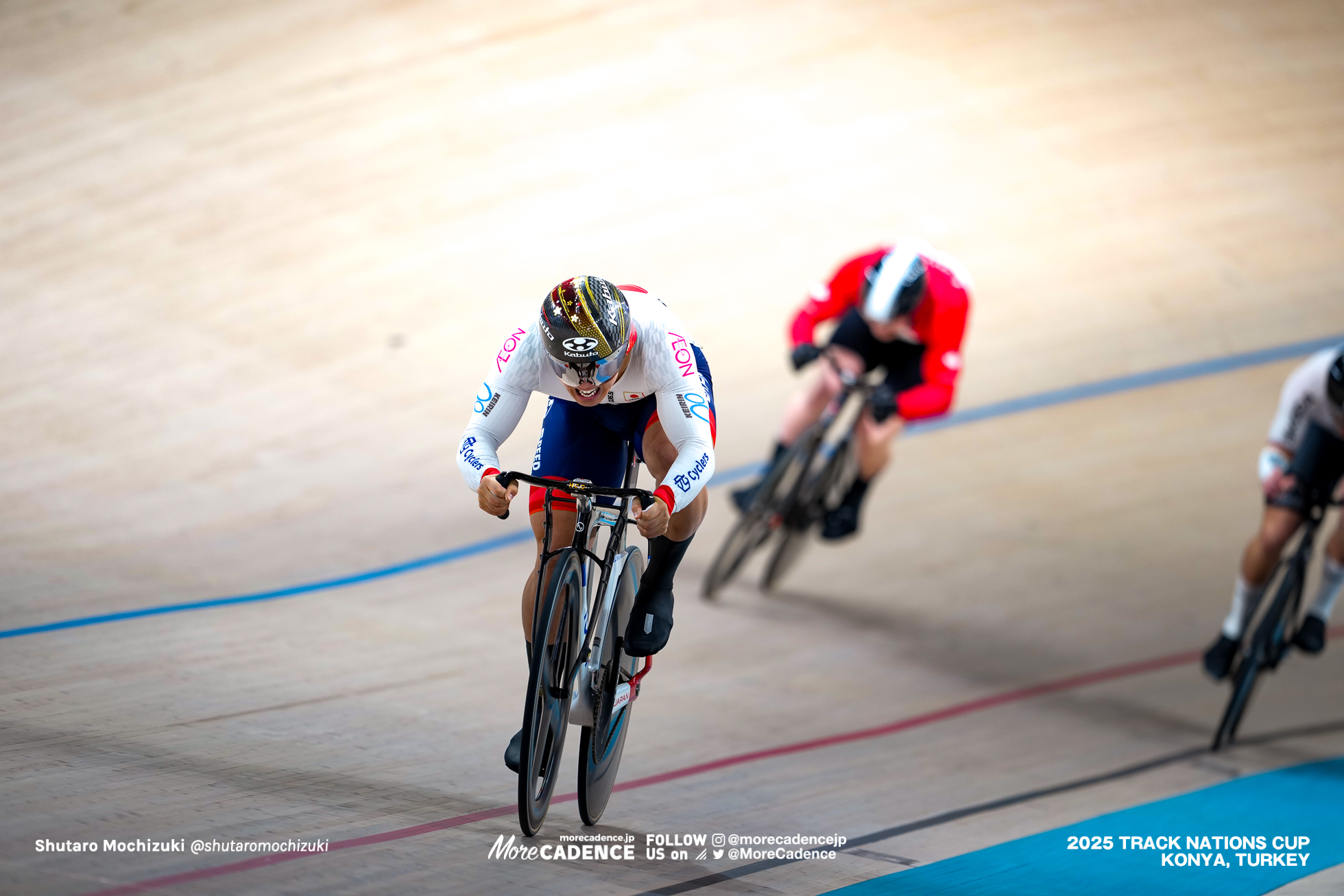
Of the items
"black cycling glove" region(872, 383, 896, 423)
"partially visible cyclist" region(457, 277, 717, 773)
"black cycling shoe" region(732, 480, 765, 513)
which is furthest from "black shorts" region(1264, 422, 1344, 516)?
"partially visible cyclist" region(457, 277, 717, 773)

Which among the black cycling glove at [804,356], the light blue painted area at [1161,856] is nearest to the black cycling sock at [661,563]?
the light blue painted area at [1161,856]

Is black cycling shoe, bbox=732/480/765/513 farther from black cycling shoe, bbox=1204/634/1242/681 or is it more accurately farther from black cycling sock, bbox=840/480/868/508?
black cycling shoe, bbox=1204/634/1242/681

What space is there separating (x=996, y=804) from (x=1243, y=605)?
1347 mm

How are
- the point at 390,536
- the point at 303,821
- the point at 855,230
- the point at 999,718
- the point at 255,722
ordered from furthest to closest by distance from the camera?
1. the point at 855,230
2. the point at 390,536
3. the point at 999,718
4. the point at 255,722
5. the point at 303,821

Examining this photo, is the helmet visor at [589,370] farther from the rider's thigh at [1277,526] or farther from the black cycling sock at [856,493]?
Answer: the rider's thigh at [1277,526]

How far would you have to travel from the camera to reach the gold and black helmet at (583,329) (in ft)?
8.01

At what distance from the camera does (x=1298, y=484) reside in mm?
4094

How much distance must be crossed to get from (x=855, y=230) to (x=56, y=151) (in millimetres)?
4269

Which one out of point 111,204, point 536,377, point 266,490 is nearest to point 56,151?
point 111,204

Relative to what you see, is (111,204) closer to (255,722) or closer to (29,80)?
(29,80)

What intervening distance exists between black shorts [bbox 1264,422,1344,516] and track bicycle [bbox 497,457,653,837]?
240 cm

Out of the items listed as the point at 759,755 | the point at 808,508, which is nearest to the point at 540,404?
the point at 808,508

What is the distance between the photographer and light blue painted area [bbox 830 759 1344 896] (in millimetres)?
2891

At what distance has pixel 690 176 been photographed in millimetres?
7449
